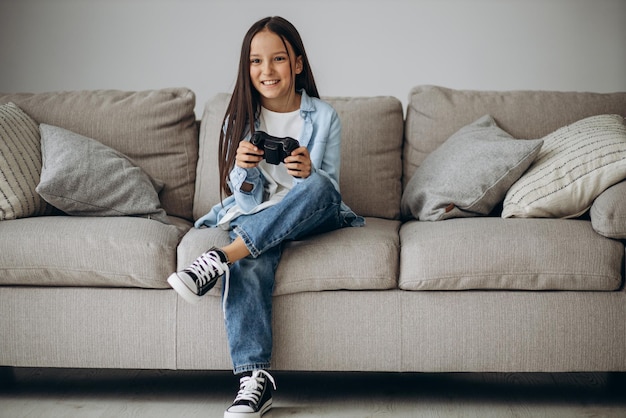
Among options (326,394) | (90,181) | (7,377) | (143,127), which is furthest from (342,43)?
(7,377)

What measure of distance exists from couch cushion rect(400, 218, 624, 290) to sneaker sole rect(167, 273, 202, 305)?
21.8 inches

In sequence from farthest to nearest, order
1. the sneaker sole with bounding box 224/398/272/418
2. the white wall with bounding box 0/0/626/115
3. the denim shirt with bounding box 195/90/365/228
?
the white wall with bounding box 0/0/626/115 → the denim shirt with bounding box 195/90/365/228 → the sneaker sole with bounding box 224/398/272/418

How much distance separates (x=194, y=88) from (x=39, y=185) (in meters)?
1.71

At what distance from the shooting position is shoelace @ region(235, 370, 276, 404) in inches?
78.0

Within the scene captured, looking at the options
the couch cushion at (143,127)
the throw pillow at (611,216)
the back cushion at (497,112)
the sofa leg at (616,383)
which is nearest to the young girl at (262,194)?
Answer: the couch cushion at (143,127)

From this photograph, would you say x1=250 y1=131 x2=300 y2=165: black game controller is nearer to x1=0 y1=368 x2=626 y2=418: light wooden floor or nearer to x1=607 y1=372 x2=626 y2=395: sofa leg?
x1=0 y1=368 x2=626 y2=418: light wooden floor

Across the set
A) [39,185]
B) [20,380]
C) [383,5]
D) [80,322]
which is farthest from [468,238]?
[383,5]

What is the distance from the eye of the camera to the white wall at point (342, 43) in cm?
383

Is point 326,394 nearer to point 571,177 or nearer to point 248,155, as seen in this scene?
point 248,155

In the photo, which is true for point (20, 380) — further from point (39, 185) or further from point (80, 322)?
point (39, 185)

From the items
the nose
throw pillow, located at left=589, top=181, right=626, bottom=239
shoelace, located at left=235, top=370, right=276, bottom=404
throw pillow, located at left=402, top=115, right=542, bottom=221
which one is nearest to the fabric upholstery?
shoelace, located at left=235, top=370, right=276, bottom=404

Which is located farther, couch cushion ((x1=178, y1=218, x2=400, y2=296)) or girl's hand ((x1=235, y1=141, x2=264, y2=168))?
girl's hand ((x1=235, y1=141, x2=264, y2=168))

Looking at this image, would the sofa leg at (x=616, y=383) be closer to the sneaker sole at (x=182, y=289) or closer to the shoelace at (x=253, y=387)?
the shoelace at (x=253, y=387)

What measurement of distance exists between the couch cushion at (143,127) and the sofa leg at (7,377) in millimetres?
710
